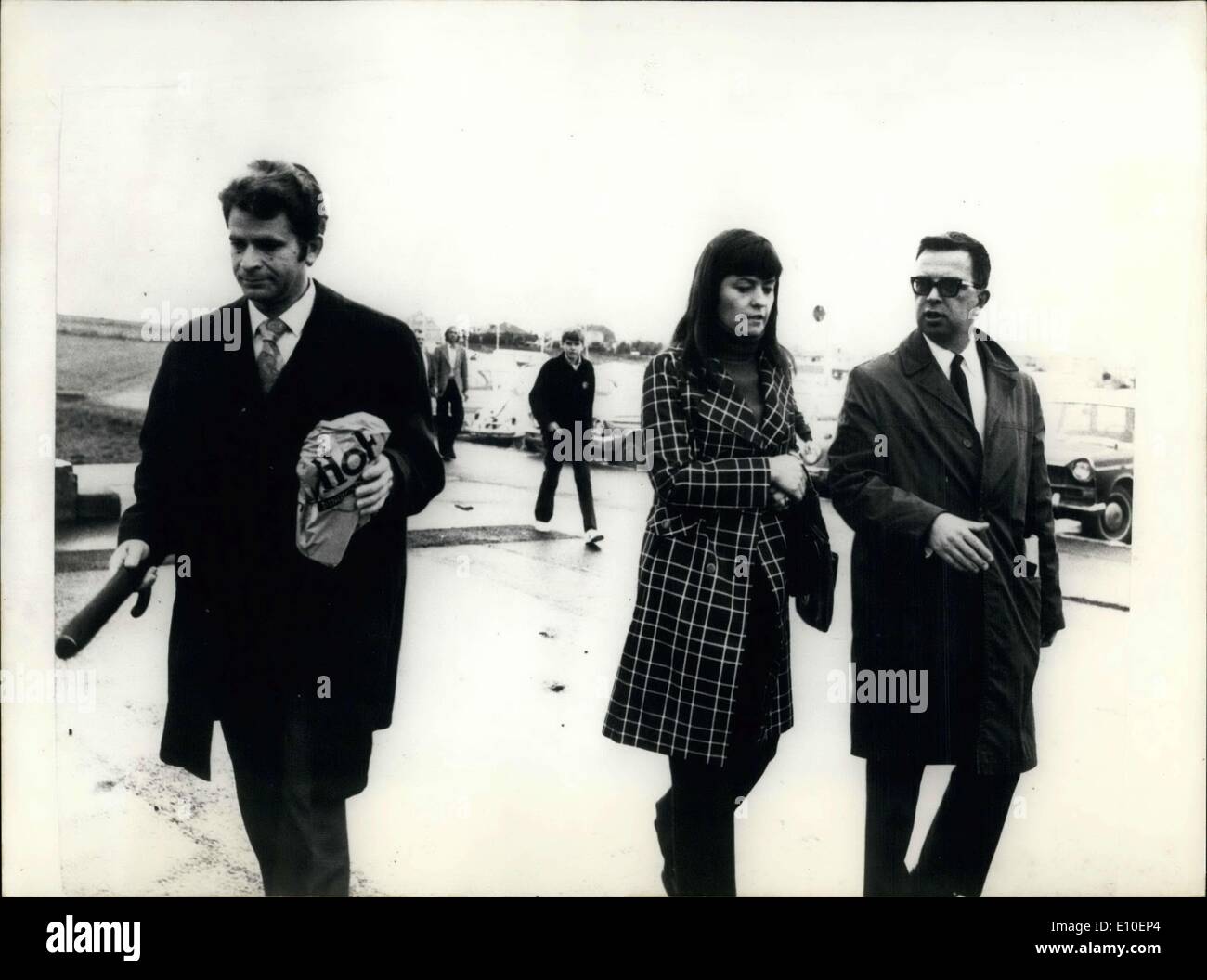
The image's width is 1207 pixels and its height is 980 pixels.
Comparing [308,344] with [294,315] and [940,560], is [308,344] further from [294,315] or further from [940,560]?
[940,560]

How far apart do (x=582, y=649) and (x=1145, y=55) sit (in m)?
3.04

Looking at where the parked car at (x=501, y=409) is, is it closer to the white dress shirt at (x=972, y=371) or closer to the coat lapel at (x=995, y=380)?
the white dress shirt at (x=972, y=371)

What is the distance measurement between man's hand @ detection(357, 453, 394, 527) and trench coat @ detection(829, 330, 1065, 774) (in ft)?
5.17

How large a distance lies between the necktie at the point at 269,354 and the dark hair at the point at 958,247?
7.51 feet

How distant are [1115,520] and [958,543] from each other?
2.52ft

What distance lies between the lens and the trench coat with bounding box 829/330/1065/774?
11.8 feet

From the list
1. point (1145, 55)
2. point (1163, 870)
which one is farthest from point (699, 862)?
point (1145, 55)

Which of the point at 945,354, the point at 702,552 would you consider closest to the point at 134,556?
the point at 702,552

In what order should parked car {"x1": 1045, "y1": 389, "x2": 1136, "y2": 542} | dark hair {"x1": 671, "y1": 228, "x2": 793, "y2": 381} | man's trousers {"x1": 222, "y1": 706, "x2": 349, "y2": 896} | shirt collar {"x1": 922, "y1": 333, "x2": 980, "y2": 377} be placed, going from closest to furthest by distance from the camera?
dark hair {"x1": 671, "y1": 228, "x2": 793, "y2": 381}
man's trousers {"x1": 222, "y1": 706, "x2": 349, "y2": 896}
shirt collar {"x1": 922, "y1": 333, "x2": 980, "y2": 377}
parked car {"x1": 1045, "y1": 389, "x2": 1136, "y2": 542}

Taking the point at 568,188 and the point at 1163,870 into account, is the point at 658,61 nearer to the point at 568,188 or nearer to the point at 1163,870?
the point at 568,188

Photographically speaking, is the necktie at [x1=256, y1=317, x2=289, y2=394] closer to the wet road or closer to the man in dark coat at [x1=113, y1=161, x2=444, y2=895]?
the man in dark coat at [x1=113, y1=161, x2=444, y2=895]

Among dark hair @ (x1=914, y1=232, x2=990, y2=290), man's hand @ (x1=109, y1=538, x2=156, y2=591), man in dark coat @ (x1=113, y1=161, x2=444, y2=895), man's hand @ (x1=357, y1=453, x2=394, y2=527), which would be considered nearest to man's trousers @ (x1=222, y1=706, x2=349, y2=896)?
man in dark coat @ (x1=113, y1=161, x2=444, y2=895)

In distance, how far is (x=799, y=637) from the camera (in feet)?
12.2

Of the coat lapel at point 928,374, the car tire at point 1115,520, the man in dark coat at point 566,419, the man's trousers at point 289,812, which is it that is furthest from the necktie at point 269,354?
the car tire at point 1115,520
